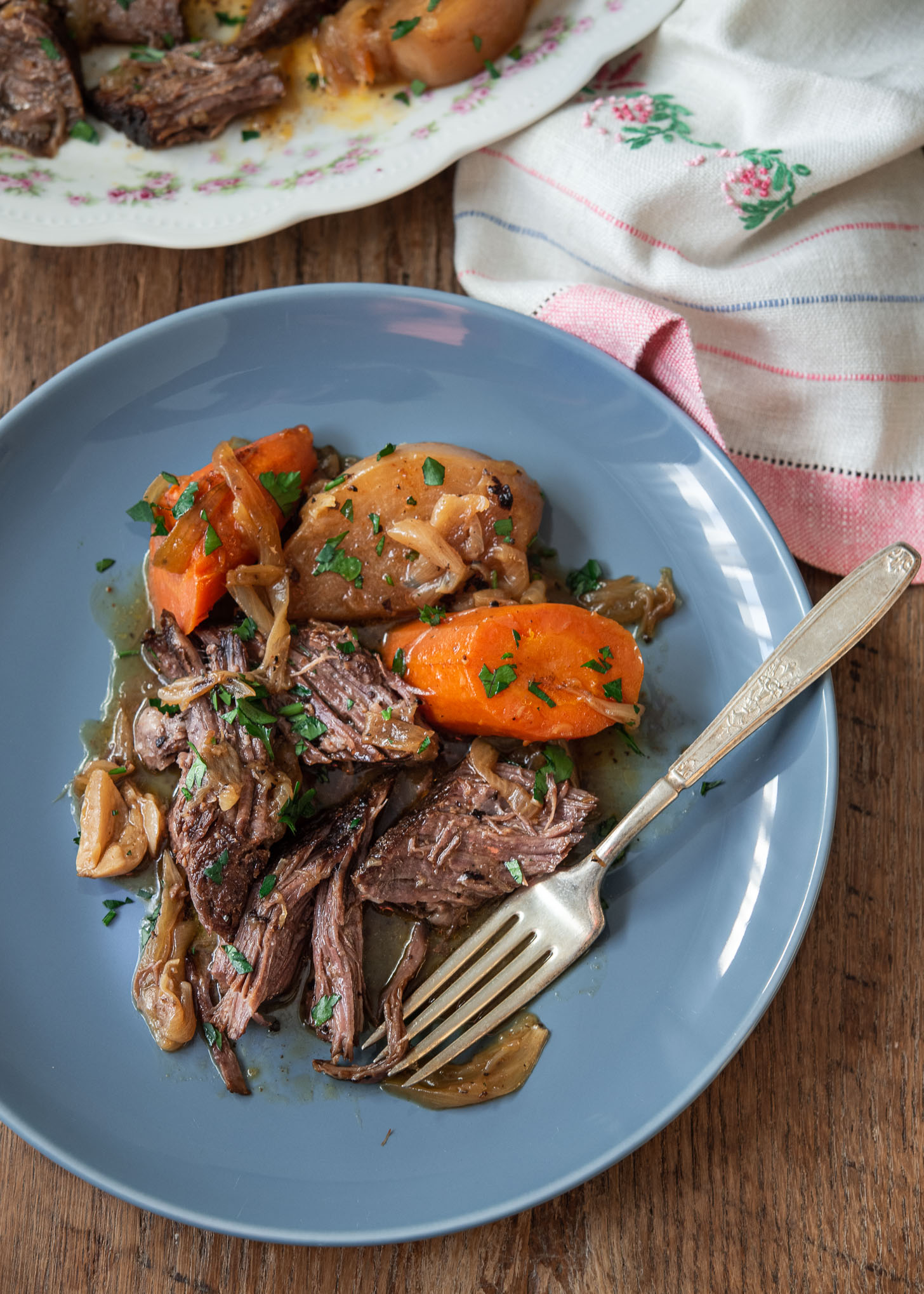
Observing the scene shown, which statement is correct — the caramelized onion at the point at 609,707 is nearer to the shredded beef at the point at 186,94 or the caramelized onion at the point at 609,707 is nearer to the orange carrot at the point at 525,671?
the orange carrot at the point at 525,671

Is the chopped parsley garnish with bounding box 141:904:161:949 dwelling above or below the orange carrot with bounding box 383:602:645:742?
below

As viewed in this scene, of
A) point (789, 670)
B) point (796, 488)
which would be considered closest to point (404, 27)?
point (796, 488)

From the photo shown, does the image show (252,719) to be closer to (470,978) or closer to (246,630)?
(246,630)

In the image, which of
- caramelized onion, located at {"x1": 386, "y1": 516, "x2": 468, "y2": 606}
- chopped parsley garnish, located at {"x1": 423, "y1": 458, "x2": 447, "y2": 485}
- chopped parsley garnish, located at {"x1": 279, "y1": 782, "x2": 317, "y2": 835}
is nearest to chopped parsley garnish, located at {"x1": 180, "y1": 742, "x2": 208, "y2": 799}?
chopped parsley garnish, located at {"x1": 279, "y1": 782, "x2": 317, "y2": 835}

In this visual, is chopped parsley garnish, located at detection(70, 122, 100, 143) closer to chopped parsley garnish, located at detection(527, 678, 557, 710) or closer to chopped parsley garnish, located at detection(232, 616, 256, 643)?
chopped parsley garnish, located at detection(232, 616, 256, 643)

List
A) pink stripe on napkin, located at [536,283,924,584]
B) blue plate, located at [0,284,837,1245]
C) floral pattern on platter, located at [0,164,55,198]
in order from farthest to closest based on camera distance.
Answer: floral pattern on platter, located at [0,164,55,198] < pink stripe on napkin, located at [536,283,924,584] < blue plate, located at [0,284,837,1245]

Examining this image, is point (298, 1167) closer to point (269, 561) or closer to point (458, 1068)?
point (458, 1068)

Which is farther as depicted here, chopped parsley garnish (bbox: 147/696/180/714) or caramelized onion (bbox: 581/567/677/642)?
caramelized onion (bbox: 581/567/677/642)
